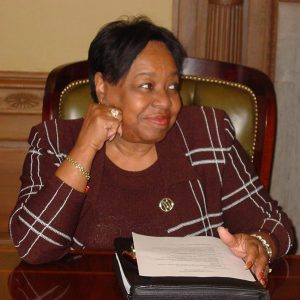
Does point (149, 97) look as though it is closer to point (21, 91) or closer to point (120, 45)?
point (120, 45)

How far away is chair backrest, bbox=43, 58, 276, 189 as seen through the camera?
6.70 ft

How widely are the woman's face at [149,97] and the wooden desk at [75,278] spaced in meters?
0.41

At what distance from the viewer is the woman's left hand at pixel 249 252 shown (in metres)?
1.46

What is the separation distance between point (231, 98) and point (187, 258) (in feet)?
2.69

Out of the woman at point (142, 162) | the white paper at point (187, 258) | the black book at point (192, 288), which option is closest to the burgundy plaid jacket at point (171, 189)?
the woman at point (142, 162)

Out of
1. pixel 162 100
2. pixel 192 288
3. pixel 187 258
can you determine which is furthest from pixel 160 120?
pixel 192 288

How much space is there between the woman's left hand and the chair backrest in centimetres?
54

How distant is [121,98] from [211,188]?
37 cm

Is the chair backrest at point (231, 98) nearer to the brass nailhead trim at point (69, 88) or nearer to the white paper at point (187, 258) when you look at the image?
the brass nailhead trim at point (69, 88)

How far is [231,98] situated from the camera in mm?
2078

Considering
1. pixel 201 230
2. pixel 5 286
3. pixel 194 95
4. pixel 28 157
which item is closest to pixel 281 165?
pixel 194 95

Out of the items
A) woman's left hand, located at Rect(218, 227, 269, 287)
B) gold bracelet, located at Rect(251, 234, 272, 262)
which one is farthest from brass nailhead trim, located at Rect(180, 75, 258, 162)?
woman's left hand, located at Rect(218, 227, 269, 287)

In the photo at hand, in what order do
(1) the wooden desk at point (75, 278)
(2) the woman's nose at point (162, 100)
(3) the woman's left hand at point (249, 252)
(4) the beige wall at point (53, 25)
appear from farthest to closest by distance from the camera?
(4) the beige wall at point (53, 25) → (2) the woman's nose at point (162, 100) → (3) the woman's left hand at point (249, 252) → (1) the wooden desk at point (75, 278)

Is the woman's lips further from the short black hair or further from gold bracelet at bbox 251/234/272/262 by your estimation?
gold bracelet at bbox 251/234/272/262
